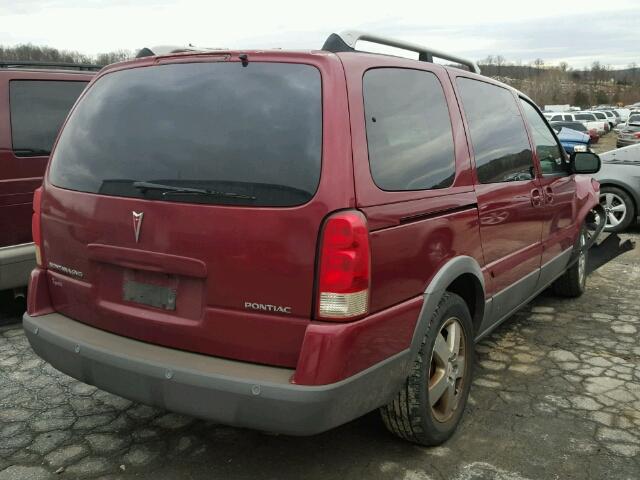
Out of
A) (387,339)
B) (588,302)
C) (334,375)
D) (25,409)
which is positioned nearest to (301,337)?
(334,375)

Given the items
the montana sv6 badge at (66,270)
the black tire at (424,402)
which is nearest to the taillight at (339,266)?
the black tire at (424,402)

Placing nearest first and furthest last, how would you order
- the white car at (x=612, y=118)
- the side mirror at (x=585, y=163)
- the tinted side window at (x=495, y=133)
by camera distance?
the tinted side window at (x=495, y=133), the side mirror at (x=585, y=163), the white car at (x=612, y=118)

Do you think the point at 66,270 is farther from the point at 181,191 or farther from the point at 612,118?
the point at 612,118

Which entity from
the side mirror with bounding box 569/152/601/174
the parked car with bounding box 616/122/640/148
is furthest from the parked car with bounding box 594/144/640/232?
the parked car with bounding box 616/122/640/148

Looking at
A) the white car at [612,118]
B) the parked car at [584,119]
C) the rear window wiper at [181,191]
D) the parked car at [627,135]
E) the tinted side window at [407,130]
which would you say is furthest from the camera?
the white car at [612,118]

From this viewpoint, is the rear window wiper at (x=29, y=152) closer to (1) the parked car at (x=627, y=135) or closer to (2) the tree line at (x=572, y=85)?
(1) the parked car at (x=627, y=135)

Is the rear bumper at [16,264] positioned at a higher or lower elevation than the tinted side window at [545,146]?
lower

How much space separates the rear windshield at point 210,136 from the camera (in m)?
2.24

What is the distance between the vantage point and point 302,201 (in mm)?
2186

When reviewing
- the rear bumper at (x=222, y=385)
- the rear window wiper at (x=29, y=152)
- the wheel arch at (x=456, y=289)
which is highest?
the rear window wiper at (x=29, y=152)

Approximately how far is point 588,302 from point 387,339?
Result: 3.71m

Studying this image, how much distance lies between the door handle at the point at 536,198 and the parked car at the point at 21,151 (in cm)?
349

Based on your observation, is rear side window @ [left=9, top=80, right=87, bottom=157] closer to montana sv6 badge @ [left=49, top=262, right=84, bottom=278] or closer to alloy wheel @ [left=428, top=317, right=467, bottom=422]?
montana sv6 badge @ [left=49, top=262, right=84, bottom=278]

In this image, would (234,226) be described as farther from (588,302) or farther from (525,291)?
(588,302)
